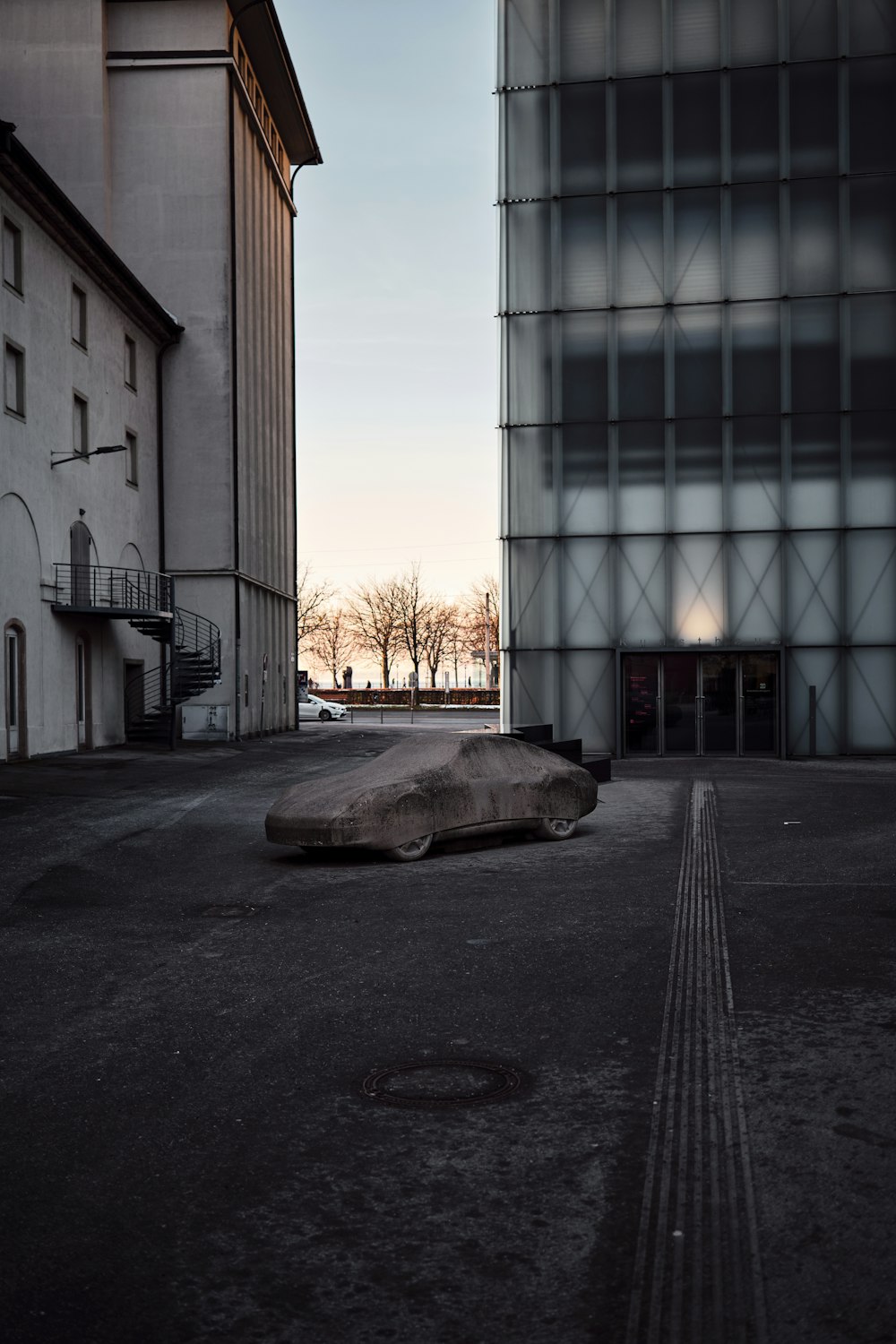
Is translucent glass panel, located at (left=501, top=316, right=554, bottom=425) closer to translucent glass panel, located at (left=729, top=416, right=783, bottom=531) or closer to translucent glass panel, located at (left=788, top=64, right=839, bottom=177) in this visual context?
translucent glass panel, located at (left=729, top=416, right=783, bottom=531)

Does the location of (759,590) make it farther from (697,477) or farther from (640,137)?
(640,137)

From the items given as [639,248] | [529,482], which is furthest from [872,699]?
[639,248]

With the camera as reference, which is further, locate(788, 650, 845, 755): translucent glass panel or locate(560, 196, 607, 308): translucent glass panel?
locate(560, 196, 607, 308): translucent glass panel

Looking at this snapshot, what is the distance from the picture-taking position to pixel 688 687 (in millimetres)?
31422

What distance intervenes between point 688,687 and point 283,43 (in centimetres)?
2602

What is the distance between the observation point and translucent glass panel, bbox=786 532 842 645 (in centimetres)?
3125

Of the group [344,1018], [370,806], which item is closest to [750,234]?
[370,806]

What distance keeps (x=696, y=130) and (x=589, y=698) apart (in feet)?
47.2

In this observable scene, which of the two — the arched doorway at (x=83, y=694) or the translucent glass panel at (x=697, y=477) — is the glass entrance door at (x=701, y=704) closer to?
the translucent glass panel at (x=697, y=477)

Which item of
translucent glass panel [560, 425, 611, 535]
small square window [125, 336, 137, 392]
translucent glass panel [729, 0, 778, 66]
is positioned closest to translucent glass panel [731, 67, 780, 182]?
translucent glass panel [729, 0, 778, 66]

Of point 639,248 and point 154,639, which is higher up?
point 639,248

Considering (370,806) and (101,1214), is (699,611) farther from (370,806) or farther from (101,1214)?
(101,1214)

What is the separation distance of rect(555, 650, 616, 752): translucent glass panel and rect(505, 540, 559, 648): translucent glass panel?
0.82 meters

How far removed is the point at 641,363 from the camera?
106 ft
